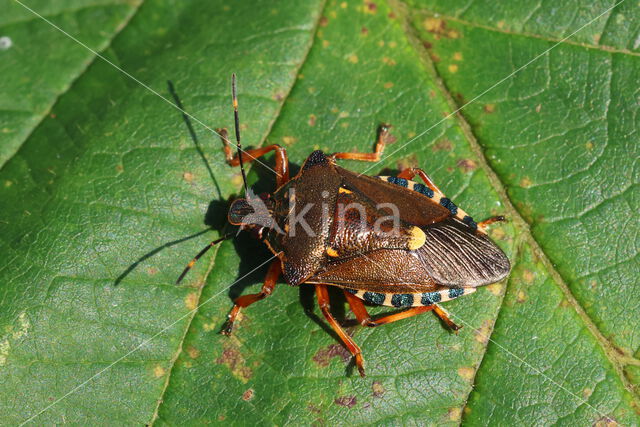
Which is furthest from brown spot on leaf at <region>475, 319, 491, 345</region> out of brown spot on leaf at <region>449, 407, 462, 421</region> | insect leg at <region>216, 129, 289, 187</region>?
insect leg at <region>216, 129, 289, 187</region>

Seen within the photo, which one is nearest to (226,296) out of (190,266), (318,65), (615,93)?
(190,266)

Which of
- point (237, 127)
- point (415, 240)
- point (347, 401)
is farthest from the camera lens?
point (237, 127)

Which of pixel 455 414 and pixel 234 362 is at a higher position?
pixel 234 362

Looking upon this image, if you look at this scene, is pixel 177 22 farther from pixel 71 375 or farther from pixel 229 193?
pixel 71 375

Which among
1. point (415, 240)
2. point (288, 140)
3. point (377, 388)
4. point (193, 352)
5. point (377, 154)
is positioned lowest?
point (377, 388)

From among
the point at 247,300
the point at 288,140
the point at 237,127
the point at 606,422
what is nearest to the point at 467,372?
the point at 606,422

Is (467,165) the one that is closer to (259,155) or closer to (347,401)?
(259,155)

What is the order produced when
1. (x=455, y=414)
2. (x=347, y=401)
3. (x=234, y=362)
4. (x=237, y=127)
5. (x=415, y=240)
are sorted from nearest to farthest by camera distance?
(x=455, y=414), (x=347, y=401), (x=234, y=362), (x=415, y=240), (x=237, y=127)
